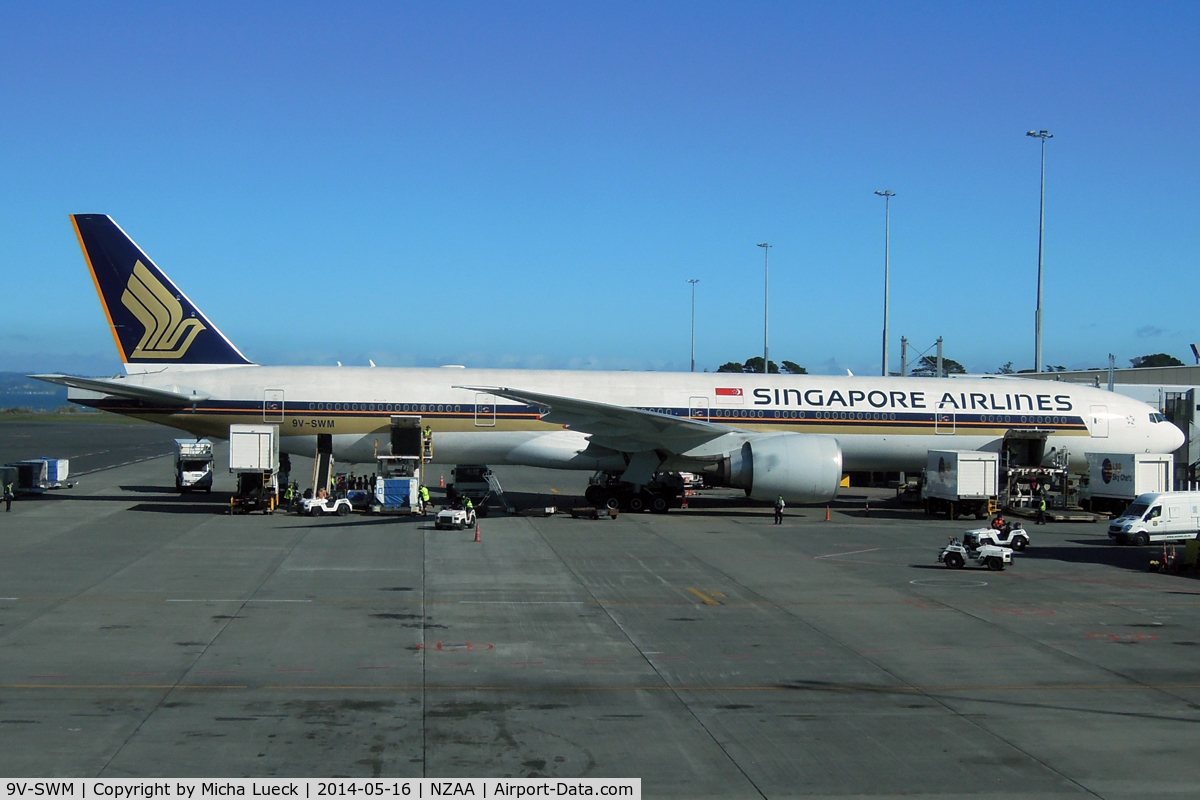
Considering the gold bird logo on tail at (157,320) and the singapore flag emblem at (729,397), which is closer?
the gold bird logo on tail at (157,320)

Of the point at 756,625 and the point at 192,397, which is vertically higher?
the point at 192,397

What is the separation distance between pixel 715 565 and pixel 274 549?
33.3 ft

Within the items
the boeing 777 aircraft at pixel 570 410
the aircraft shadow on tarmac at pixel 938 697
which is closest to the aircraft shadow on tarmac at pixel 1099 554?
the boeing 777 aircraft at pixel 570 410

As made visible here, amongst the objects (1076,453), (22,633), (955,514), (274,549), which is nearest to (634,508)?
(955,514)

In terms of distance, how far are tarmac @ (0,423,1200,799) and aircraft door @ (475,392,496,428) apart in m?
7.67

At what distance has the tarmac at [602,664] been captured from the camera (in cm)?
973

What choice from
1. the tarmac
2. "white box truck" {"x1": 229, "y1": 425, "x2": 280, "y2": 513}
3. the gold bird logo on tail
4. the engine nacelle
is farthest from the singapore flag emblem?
the gold bird logo on tail

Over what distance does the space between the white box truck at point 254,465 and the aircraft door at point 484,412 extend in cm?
620

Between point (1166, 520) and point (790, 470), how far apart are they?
1002 cm

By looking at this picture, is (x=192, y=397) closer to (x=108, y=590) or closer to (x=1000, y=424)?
(x=108, y=590)

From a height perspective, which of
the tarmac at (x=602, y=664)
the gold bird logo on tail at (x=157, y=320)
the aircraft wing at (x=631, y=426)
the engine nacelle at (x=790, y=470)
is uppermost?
the gold bird logo on tail at (x=157, y=320)

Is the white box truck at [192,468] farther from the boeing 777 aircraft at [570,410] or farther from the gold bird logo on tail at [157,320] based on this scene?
the gold bird logo on tail at [157,320]

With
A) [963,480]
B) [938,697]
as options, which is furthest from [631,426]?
[938,697]

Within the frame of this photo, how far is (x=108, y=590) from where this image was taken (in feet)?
60.0
